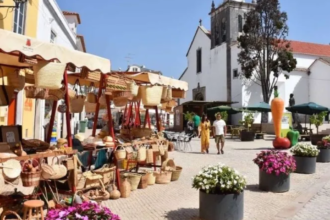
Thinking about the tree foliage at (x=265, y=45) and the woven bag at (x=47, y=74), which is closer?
the woven bag at (x=47, y=74)

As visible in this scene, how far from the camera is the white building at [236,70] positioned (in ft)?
115

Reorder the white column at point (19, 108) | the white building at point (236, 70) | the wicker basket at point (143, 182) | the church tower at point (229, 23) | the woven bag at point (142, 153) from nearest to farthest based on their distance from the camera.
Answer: the woven bag at point (142, 153), the wicker basket at point (143, 182), the white column at point (19, 108), the white building at point (236, 70), the church tower at point (229, 23)

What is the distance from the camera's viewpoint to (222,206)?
470cm

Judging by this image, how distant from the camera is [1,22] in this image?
984 centimetres

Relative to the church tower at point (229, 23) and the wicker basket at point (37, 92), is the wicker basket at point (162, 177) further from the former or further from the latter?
the church tower at point (229, 23)

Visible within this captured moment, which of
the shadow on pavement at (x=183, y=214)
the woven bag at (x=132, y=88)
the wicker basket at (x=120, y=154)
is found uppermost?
the woven bag at (x=132, y=88)

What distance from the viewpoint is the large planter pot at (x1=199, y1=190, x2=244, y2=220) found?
4.70 metres

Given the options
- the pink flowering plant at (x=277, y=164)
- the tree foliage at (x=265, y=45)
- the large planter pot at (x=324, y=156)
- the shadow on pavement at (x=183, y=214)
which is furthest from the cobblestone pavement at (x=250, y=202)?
the tree foliage at (x=265, y=45)

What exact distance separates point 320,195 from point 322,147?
5478 millimetres

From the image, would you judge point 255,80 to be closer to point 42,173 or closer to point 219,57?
point 219,57

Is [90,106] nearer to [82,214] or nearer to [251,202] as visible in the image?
[251,202]

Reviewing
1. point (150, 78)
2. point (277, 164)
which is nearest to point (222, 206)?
point (277, 164)

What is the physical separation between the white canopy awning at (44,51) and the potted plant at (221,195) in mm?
2545

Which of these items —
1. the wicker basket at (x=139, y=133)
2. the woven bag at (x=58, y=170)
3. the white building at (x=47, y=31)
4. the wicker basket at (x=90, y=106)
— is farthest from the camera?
the white building at (x=47, y=31)
